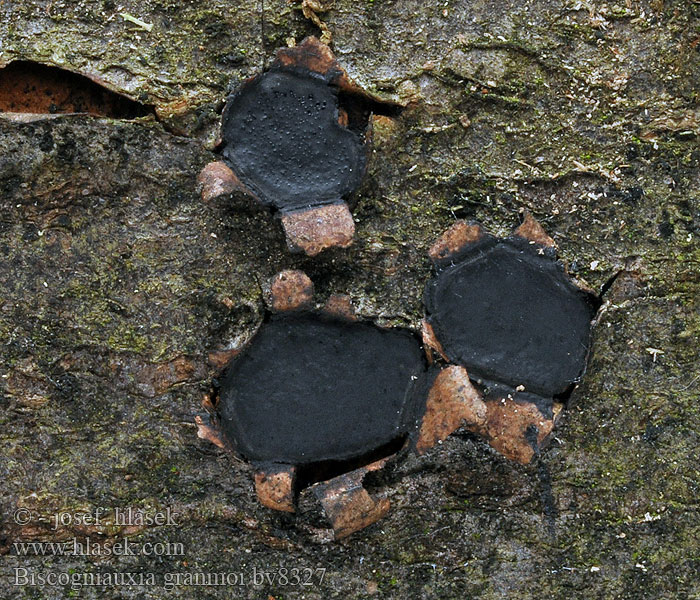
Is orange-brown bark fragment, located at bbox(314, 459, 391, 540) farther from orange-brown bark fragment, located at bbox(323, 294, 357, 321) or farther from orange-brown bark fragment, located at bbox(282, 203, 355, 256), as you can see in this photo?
orange-brown bark fragment, located at bbox(282, 203, 355, 256)

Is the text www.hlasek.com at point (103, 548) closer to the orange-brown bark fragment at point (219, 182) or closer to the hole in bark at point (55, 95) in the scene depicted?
the orange-brown bark fragment at point (219, 182)

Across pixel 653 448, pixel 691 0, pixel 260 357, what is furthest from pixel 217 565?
pixel 691 0

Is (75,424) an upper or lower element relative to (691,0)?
lower

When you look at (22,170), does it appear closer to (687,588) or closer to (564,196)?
(564,196)

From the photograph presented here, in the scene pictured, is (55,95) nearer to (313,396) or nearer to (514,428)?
(313,396)

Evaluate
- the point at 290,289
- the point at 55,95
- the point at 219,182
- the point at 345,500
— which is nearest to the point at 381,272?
the point at 290,289

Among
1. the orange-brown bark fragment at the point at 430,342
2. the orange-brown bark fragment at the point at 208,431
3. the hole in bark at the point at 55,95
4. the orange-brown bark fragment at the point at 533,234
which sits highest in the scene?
the hole in bark at the point at 55,95

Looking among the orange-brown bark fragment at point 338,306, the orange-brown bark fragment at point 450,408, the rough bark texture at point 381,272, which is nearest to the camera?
the orange-brown bark fragment at point 450,408

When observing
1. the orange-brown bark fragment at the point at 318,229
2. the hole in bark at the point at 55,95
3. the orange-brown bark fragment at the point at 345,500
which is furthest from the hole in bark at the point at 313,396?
the hole in bark at the point at 55,95


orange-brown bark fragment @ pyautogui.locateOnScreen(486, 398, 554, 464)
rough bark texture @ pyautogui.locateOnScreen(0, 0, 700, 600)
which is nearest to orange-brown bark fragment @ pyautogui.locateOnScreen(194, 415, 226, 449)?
rough bark texture @ pyautogui.locateOnScreen(0, 0, 700, 600)
